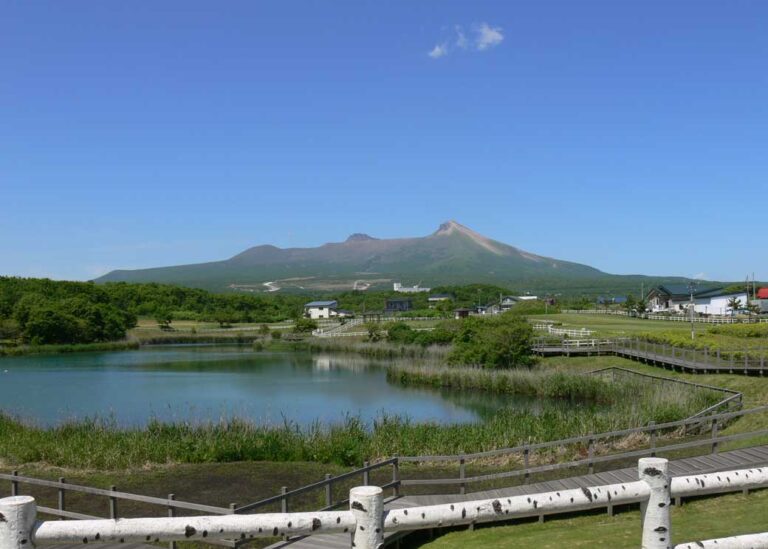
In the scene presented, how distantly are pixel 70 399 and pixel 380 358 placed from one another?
3118 centimetres

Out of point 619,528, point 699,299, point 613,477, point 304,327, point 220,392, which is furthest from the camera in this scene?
point 699,299

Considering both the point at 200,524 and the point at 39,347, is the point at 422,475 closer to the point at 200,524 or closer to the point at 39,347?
the point at 200,524

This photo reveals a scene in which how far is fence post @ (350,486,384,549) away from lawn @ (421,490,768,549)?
6.44 metres

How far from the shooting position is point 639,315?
8531cm

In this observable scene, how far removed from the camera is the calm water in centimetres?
3478

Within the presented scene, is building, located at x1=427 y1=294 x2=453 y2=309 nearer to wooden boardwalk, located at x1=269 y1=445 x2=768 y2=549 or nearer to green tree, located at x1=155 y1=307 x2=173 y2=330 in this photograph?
green tree, located at x1=155 y1=307 x2=173 y2=330

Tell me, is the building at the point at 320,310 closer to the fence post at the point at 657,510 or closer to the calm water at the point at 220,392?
the calm water at the point at 220,392

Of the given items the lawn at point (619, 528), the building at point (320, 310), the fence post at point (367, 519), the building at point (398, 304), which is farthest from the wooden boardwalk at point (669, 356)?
the building at point (398, 304)

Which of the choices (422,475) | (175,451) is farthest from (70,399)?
(422,475)

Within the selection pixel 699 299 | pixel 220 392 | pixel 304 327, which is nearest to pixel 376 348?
pixel 304 327

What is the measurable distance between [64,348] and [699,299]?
3210 inches

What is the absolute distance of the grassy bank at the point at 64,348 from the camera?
249 ft

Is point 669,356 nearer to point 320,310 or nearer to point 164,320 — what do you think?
point 164,320

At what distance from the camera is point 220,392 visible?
44.1 m
